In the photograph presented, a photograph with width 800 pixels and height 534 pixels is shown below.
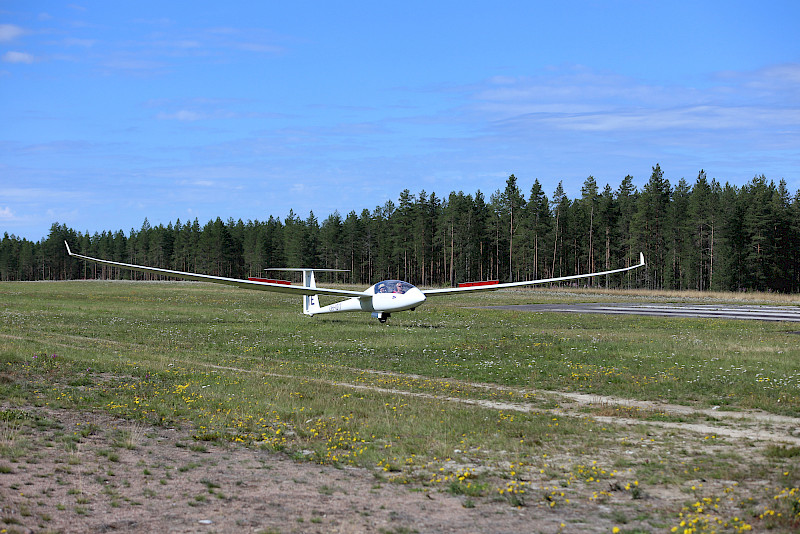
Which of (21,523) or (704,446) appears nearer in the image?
(21,523)

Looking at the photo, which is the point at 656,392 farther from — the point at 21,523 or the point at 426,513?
the point at 21,523

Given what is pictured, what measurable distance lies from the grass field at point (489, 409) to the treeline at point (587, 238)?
228 feet

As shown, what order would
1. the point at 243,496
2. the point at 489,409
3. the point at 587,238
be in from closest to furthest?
the point at 243,496
the point at 489,409
the point at 587,238

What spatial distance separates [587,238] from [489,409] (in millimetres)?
101241

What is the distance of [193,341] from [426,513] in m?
22.8

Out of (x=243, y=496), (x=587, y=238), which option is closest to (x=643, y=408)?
(x=243, y=496)

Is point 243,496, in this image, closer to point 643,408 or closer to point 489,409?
→ point 489,409

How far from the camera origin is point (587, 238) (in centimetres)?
11112

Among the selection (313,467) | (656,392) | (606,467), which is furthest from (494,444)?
(656,392)

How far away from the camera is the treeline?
92.8 meters

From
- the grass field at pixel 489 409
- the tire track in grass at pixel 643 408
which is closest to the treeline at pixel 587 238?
the grass field at pixel 489 409

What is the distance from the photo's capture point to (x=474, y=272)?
12125 centimetres

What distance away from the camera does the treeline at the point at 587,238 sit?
3652 inches

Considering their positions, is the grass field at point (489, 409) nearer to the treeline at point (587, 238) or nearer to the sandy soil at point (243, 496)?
the sandy soil at point (243, 496)
